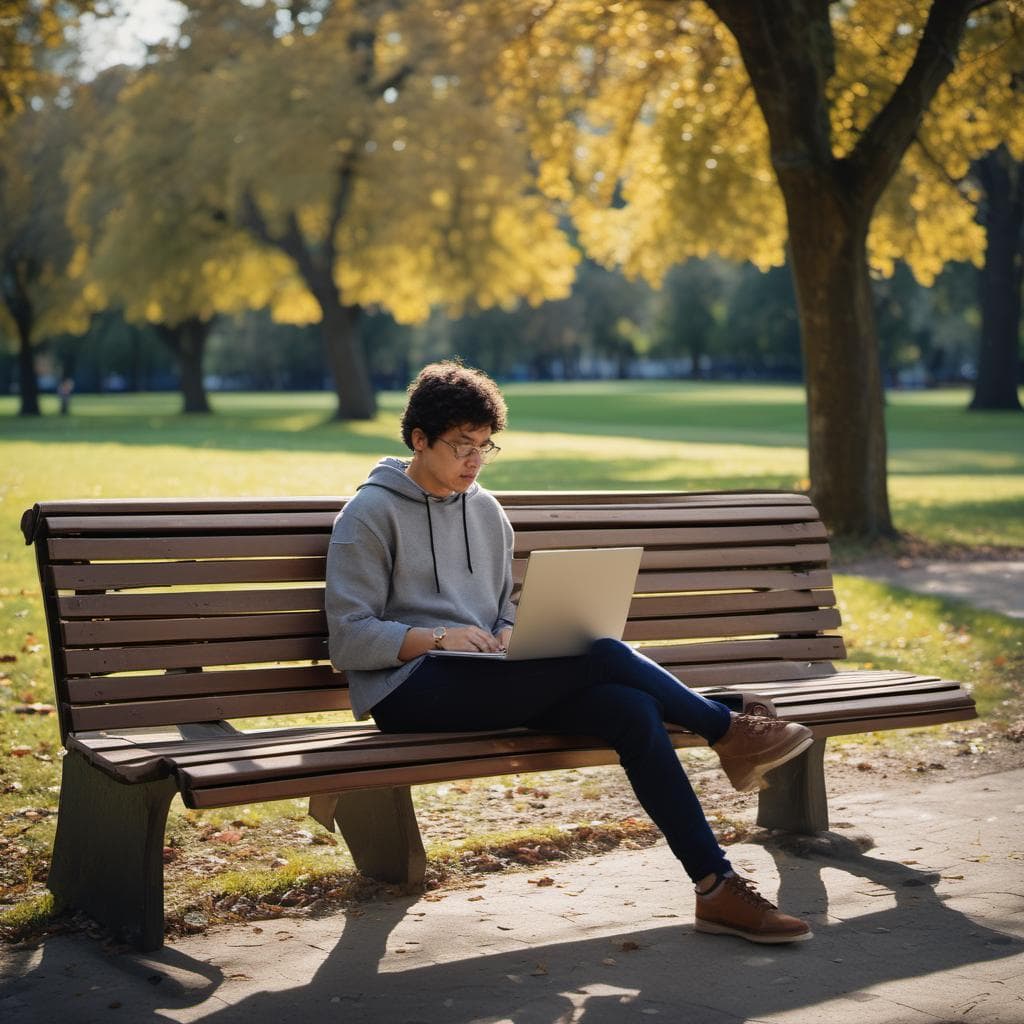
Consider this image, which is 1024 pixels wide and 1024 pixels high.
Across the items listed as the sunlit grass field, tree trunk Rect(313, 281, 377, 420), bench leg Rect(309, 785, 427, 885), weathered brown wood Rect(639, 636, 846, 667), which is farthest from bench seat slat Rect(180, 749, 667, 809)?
tree trunk Rect(313, 281, 377, 420)

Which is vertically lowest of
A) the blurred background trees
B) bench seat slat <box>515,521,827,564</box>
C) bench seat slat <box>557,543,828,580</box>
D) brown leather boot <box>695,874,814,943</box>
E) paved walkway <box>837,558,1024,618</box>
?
paved walkway <box>837,558,1024,618</box>

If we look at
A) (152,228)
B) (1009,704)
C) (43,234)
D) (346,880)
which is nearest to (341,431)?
(152,228)

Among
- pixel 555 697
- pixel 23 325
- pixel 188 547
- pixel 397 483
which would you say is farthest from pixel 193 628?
pixel 23 325

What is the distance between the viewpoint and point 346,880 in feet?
16.4

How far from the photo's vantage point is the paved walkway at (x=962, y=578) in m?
11.0

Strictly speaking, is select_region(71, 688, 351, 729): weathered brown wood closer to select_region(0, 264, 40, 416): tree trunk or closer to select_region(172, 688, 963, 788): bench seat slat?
select_region(172, 688, 963, 788): bench seat slat

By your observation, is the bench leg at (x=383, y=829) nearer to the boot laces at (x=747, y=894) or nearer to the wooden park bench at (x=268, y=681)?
the wooden park bench at (x=268, y=681)

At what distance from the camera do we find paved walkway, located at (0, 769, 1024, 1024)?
3.83m

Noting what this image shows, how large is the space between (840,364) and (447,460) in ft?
29.8

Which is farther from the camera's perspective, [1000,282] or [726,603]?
[1000,282]

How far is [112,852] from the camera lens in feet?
14.5

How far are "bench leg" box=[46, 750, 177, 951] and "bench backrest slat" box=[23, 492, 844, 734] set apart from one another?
0.21 metres

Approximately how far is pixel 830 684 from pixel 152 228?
3584cm

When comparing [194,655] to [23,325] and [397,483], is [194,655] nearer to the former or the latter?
[397,483]
